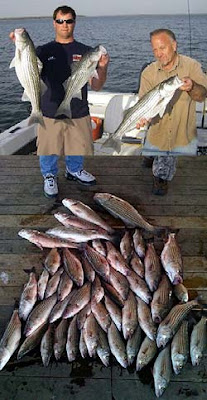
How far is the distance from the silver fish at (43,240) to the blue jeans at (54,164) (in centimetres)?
94

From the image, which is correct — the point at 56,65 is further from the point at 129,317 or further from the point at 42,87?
the point at 129,317

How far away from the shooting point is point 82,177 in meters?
4.57

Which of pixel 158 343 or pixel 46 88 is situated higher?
pixel 46 88

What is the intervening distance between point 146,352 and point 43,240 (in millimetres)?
1341

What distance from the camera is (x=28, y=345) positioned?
2729 millimetres

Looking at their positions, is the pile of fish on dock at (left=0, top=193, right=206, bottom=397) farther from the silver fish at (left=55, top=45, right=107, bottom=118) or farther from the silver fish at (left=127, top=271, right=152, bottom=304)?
the silver fish at (left=55, top=45, right=107, bottom=118)

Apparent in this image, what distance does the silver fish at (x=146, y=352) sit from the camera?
261cm

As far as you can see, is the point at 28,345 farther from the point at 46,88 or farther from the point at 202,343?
the point at 46,88

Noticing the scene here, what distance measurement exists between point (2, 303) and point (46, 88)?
2.02m

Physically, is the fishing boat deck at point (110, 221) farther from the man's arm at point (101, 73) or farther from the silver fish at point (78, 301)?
the man's arm at point (101, 73)

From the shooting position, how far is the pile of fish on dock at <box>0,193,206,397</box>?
2.68m

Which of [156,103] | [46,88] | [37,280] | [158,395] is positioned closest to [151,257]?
[37,280]

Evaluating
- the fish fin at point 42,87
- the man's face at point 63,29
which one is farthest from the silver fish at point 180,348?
the man's face at point 63,29

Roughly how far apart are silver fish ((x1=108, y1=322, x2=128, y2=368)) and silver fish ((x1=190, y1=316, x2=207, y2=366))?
17.0 inches
